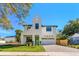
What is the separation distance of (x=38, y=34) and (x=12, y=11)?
1673 millimetres

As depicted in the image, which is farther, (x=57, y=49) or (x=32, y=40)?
(x=32, y=40)

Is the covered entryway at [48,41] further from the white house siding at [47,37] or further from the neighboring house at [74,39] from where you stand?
the neighboring house at [74,39]

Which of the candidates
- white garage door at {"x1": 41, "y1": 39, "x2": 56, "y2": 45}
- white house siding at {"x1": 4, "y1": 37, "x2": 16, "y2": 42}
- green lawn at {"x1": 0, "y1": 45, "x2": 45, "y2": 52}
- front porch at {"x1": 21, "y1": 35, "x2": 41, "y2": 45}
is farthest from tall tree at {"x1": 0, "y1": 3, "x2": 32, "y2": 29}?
white garage door at {"x1": 41, "y1": 39, "x2": 56, "y2": 45}

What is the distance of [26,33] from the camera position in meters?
17.3

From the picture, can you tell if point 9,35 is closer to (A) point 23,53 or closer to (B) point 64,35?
(A) point 23,53

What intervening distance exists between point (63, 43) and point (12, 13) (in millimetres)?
2830

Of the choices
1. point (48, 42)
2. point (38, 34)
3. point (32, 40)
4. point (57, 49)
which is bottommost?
point (57, 49)

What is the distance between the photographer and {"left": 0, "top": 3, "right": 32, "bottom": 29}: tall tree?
55.7 feet

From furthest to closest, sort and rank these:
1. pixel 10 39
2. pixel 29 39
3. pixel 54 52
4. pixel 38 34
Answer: pixel 29 39 < pixel 38 34 < pixel 54 52 < pixel 10 39

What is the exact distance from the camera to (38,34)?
1731 centimetres

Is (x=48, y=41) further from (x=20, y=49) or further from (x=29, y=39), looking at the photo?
(x=20, y=49)

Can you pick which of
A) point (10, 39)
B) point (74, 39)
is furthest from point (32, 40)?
point (74, 39)

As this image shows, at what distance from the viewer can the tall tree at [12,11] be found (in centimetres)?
1697

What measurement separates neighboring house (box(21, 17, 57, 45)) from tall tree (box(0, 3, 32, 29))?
60cm
